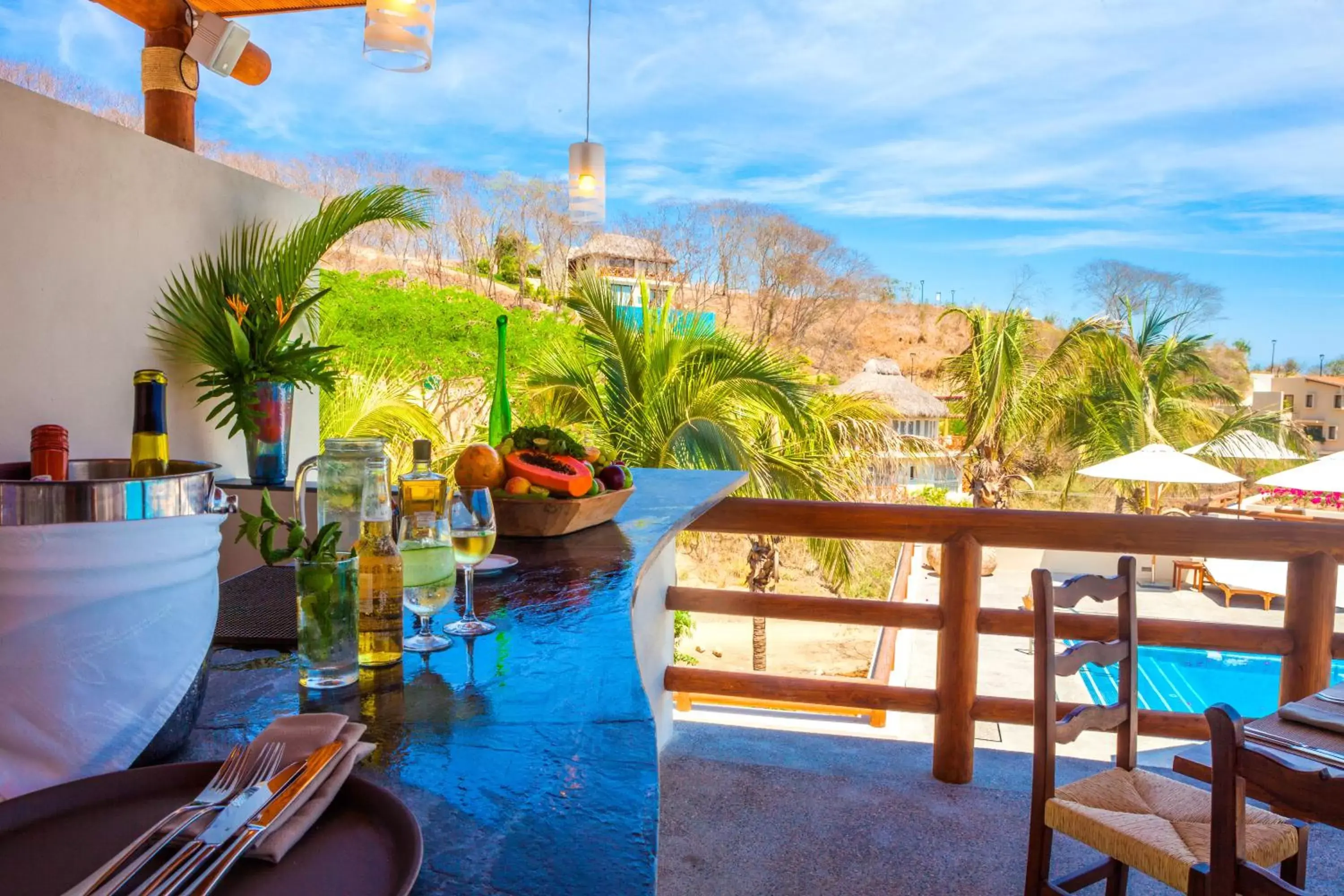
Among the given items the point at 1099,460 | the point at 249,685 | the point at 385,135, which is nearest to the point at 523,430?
the point at 249,685

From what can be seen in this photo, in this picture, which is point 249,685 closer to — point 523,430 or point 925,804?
point 523,430

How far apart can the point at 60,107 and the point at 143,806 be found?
3177mm

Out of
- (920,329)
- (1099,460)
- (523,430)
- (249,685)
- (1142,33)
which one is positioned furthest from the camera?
(1142,33)

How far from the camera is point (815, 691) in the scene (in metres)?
3.17

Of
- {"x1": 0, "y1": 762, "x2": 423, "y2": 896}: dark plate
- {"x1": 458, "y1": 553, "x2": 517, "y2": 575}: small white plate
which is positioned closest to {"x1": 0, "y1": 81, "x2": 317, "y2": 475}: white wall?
{"x1": 458, "y1": 553, "x2": 517, "y2": 575}: small white plate

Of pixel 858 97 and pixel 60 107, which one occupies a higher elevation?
pixel 858 97

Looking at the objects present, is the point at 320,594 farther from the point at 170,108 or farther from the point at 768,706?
the point at 768,706

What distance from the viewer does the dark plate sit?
23.3 inches

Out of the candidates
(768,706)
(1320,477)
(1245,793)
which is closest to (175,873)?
(1245,793)

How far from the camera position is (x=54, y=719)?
70cm

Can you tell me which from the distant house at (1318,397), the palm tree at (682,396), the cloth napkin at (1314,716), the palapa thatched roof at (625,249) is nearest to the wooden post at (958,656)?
the cloth napkin at (1314,716)

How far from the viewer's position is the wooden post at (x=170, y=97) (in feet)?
12.8

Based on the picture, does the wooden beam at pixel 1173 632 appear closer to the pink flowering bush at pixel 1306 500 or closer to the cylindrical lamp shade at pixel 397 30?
the cylindrical lamp shade at pixel 397 30

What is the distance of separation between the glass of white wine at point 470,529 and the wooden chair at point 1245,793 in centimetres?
112
